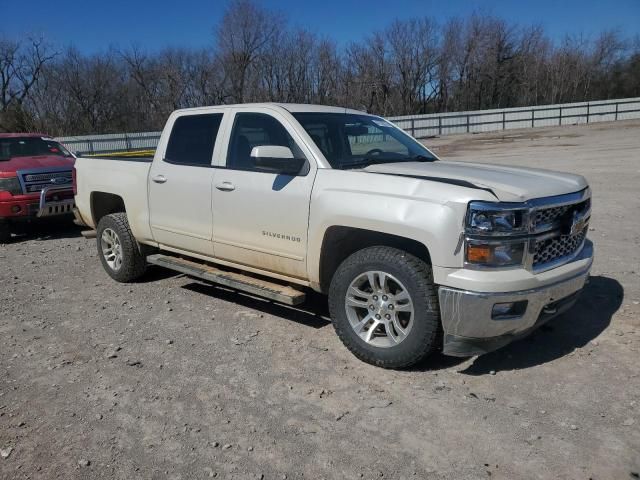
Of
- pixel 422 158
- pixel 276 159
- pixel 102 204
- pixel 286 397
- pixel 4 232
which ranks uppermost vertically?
pixel 276 159

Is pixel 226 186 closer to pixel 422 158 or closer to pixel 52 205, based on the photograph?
pixel 422 158

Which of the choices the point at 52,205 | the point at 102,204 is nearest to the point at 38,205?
the point at 52,205

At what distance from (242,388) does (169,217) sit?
228 centimetres

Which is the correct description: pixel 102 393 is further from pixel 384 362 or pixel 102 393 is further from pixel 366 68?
pixel 366 68

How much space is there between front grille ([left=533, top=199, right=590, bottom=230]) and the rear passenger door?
110 inches

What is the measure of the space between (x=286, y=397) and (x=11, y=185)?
7114mm

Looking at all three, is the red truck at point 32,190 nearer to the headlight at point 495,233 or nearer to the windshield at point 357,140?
the windshield at point 357,140

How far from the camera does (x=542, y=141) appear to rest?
26.6m

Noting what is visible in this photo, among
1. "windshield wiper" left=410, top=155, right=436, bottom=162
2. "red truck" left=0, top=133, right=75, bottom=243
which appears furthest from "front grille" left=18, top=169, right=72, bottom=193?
"windshield wiper" left=410, top=155, right=436, bottom=162

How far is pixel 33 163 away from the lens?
9.20m

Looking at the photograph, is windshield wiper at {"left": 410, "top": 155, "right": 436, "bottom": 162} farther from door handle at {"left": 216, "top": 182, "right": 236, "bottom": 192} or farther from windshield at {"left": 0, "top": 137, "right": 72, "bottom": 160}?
windshield at {"left": 0, "top": 137, "right": 72, "bottom": 160}

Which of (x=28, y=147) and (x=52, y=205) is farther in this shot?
(x=28, y=147)

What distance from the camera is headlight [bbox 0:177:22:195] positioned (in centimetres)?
866

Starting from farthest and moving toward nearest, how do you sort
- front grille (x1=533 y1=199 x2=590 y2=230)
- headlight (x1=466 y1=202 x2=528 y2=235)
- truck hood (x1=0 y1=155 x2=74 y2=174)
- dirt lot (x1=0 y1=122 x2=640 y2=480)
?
truck hood (x1=0 y1=155 x2=74 y2=174) < front grille (x1=533 y1=199 x2=590 y2=230) < headlight (x1=466 y1=202 x2=528 y2=235) < dirt lot (x1=0 y1=122 x2=640 y2=480)
